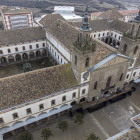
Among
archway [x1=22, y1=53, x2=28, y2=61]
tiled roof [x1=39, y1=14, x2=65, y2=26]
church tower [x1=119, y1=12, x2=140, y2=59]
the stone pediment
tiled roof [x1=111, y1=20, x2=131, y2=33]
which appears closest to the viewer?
the stone pediment

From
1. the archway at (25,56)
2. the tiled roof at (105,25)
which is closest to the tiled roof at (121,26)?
the tiled roof at (105,25)

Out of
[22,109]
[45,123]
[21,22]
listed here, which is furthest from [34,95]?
[21,22]

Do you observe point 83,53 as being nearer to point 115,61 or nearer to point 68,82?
point 68,82

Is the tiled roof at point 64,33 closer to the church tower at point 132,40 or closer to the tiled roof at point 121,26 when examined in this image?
the church tower at point 132,40

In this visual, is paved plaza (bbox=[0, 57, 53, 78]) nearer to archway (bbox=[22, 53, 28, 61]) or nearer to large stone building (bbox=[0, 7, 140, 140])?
archway (bbox=[22, 53, 28, 61])

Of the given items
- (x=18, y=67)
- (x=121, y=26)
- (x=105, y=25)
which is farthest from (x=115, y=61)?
(x=105, y=25)

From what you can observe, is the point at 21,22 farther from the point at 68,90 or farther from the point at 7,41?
the point at 68,90

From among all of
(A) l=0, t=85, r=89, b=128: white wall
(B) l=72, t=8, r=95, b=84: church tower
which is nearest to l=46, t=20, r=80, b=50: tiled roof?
(B) l=72, t=8, r=95, b=84: church tower
